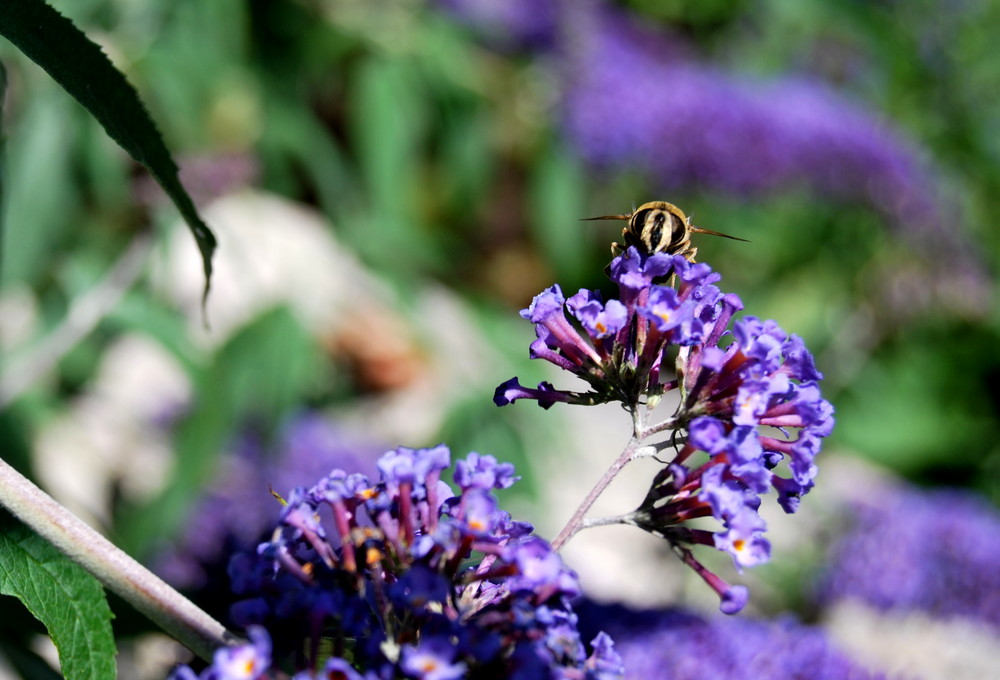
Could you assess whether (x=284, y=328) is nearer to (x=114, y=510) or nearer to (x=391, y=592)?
(x=114, y=510)

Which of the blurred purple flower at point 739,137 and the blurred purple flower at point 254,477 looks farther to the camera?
the blurred purple flower at point 739,137

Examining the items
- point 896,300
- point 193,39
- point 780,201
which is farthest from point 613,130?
point 193,39

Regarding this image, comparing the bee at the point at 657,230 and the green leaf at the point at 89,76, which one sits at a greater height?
the bee at the point at 657,230

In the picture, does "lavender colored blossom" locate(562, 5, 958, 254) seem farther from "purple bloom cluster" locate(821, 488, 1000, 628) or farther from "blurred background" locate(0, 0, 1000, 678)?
"purple bloom cluster" locate(821, 488, 1000, 628)

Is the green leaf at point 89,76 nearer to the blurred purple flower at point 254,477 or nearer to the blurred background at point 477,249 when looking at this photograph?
the blurred background at point 477,249

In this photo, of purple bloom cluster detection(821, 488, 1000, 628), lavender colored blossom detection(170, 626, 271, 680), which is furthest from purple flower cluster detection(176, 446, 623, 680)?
purple bloom cluster detection(821, 488, 1000, 628)

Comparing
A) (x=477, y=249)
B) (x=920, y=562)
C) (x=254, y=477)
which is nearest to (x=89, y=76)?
(x=254, y=477)

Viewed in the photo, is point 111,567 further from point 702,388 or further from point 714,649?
point 714,649

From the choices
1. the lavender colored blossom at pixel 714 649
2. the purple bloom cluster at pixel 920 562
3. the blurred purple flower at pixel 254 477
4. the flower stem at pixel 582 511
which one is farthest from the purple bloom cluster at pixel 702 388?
the purple bloom cluster at pixel 920 562
